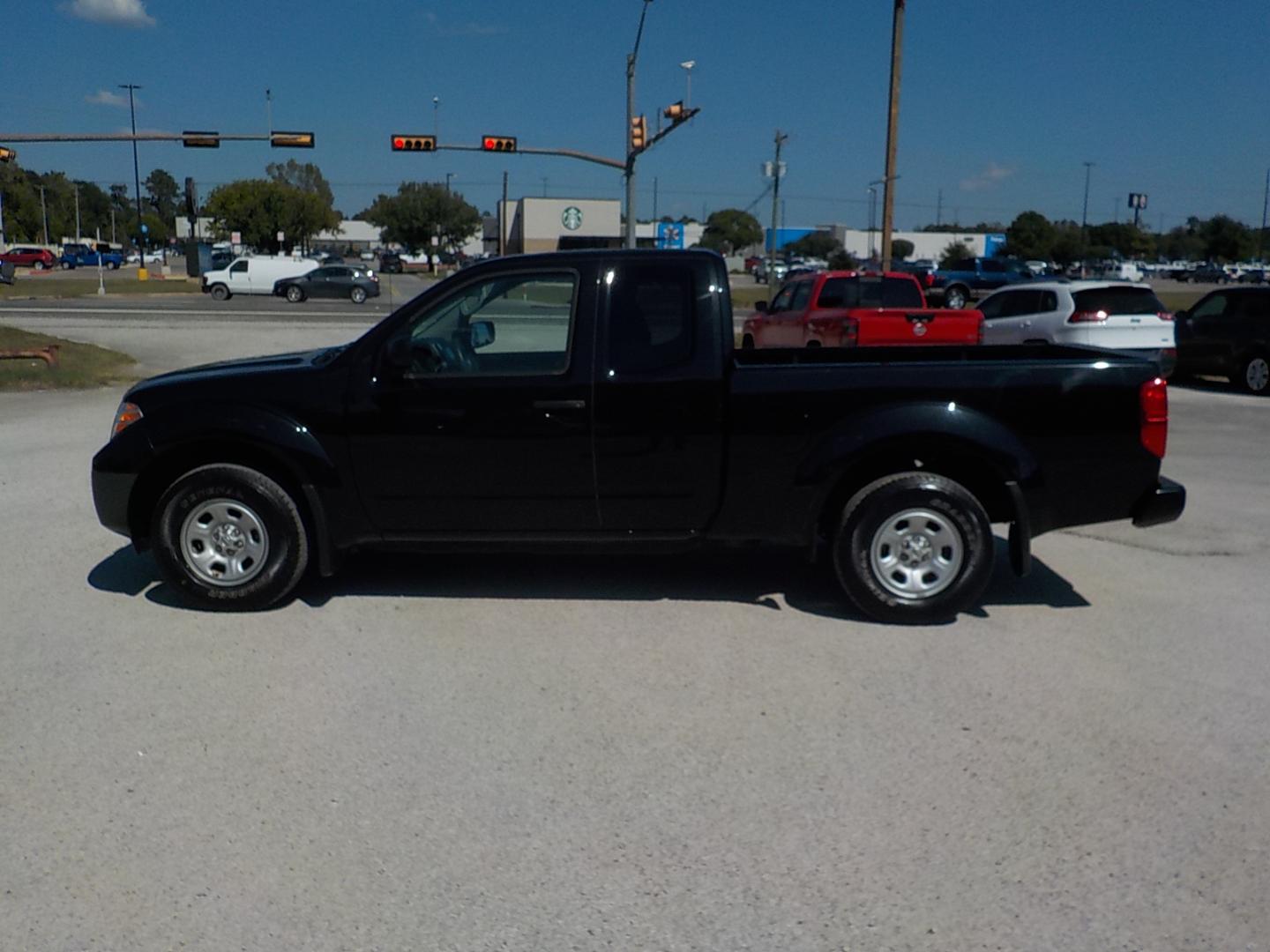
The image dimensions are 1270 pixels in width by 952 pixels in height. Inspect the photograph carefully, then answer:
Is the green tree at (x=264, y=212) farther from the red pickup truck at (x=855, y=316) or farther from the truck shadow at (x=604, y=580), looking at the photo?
the truck shadow at (x=604, y=580)

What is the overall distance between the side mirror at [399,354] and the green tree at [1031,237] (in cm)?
10586

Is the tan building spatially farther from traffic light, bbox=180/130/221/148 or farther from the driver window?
the driver window

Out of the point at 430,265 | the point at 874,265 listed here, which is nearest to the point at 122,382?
the point at 874,265

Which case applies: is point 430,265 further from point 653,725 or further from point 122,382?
point 653,725

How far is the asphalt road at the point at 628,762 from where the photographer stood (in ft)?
11.8

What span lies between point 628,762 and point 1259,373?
652 inches

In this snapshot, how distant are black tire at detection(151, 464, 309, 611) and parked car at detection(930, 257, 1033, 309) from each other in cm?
3535

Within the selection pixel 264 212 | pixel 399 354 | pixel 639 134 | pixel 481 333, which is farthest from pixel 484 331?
pixel 264 212

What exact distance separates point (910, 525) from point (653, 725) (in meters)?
1.97

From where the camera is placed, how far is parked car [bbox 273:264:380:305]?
4806cm

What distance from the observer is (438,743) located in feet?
15.7

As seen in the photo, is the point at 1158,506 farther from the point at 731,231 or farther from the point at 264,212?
the point at 731,231

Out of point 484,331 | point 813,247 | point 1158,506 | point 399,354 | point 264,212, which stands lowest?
point 1158,506

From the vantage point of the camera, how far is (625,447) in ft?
20.4
